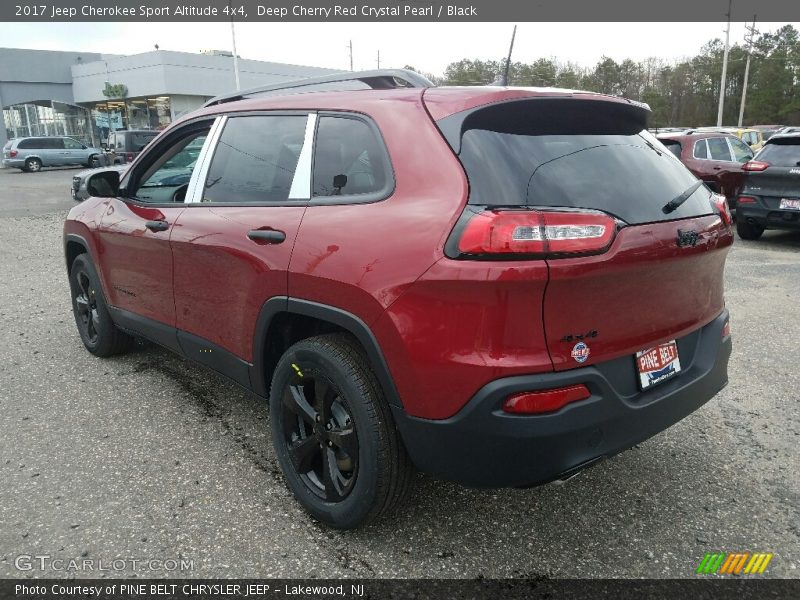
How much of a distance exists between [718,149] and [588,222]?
1042 centimetres

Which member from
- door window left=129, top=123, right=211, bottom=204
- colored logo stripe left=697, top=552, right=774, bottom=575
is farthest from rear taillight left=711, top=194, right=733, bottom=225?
door window left=129, top=123, right=211, bottom=204

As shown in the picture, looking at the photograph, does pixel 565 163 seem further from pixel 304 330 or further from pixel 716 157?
pixel 716 157

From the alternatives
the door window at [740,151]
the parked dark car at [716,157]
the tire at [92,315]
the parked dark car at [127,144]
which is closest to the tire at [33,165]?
the parked dark car at [127,144]

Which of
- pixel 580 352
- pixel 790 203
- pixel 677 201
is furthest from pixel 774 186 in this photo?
pixel 580 352

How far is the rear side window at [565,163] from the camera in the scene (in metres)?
2.09

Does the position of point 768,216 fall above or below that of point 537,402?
below

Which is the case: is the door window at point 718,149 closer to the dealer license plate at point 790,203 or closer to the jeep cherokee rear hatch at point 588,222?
the dealer license plate at point 790,203

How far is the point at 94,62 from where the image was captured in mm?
41625

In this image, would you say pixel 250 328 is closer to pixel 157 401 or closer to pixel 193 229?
pixel 193 229

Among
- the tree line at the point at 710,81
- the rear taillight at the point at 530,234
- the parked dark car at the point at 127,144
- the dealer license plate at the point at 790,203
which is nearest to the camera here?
the rear taillight at the point at 530,234

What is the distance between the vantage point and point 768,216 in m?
8.97

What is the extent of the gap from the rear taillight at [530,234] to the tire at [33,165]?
111 ft

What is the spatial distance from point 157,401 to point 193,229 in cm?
131

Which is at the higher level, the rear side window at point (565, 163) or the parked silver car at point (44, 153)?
the rear side window at point (565, 163)
